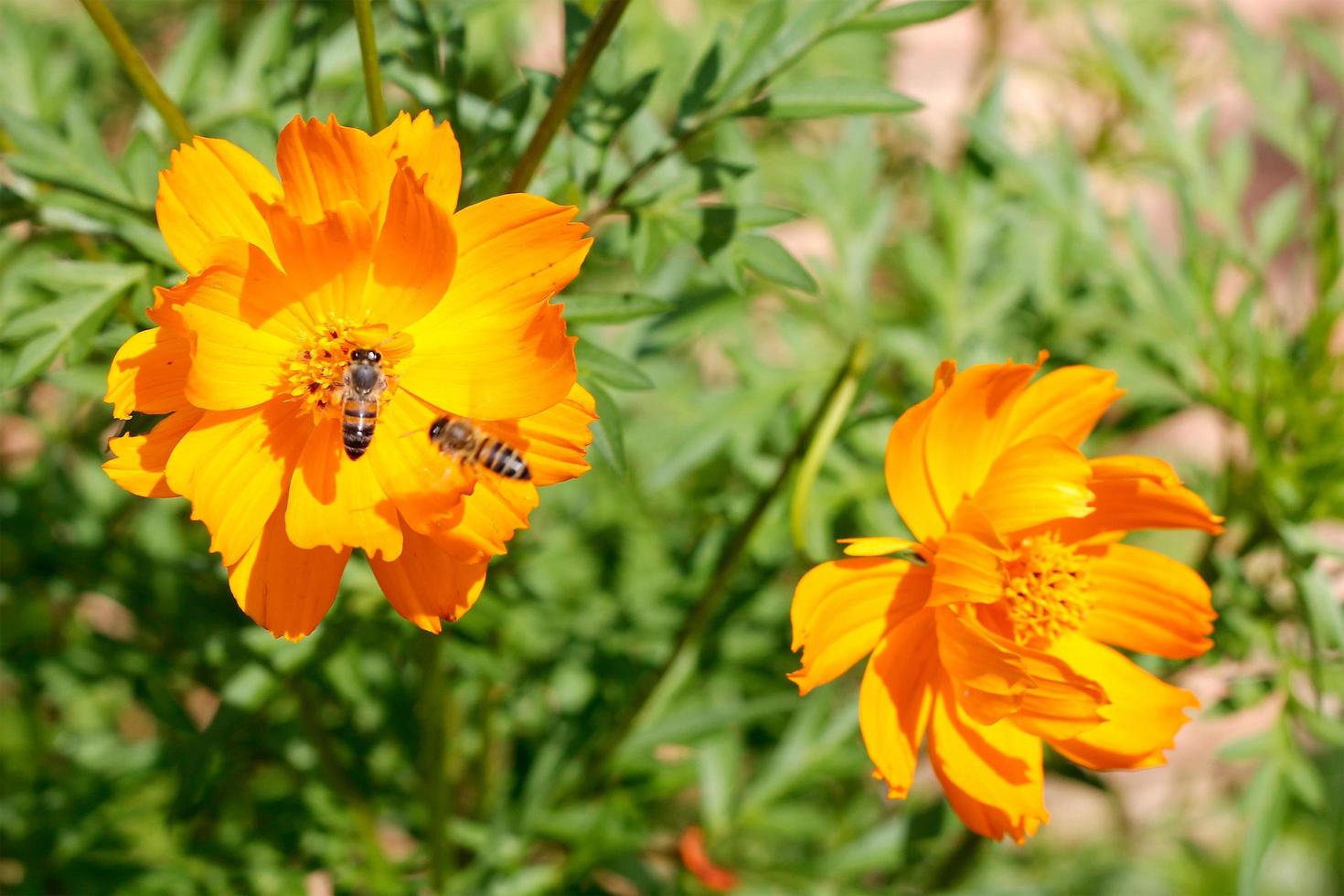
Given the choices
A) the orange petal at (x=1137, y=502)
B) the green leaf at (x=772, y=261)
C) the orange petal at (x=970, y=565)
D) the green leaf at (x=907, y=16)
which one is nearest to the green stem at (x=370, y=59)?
the green leaf at (x=772, y=261)

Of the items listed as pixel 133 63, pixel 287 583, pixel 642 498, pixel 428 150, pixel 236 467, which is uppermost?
pixel 133 63

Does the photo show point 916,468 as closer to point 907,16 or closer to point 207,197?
point 907,16

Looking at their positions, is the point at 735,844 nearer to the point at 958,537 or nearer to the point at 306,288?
the point at 958,537

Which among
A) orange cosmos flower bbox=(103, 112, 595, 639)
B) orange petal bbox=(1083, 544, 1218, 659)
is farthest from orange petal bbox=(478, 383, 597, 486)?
orange petal bbox=(1083, 544, 1218, 659)

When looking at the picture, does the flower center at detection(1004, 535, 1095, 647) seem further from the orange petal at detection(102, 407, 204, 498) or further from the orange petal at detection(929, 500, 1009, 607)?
the orange petal at detection(102, 407, 204, 498)

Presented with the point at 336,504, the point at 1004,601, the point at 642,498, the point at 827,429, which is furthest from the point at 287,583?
the point at 642,498

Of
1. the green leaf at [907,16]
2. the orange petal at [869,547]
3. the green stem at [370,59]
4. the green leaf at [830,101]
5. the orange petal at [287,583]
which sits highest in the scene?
the green stem at [370,59]

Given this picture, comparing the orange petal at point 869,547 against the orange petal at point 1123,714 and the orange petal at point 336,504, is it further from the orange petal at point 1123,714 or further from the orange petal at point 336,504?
the orange petal at point 336,504
